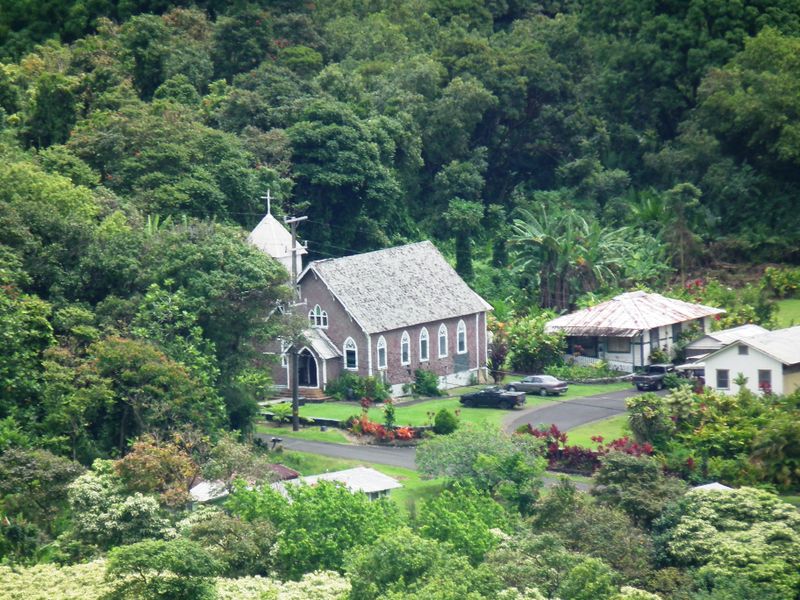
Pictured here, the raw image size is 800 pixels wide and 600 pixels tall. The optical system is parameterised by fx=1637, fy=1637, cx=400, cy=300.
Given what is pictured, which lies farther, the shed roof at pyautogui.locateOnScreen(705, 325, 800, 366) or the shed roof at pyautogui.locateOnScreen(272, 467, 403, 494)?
the shed roof at pyautogui.locateOnScreen(705, 325, 800, 366)

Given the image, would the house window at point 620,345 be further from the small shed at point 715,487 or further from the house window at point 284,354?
the small shed at point 715,487

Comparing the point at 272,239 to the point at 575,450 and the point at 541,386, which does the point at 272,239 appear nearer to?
the point at 541,386

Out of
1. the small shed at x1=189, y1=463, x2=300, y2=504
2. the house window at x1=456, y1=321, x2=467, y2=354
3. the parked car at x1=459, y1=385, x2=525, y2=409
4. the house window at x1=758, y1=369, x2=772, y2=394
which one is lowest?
the small shed at x1=189, y1=463, x2=300, y2=504

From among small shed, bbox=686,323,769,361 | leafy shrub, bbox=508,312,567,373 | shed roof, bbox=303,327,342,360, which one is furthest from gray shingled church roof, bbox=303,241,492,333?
small shed, bbox=686,323,769,361

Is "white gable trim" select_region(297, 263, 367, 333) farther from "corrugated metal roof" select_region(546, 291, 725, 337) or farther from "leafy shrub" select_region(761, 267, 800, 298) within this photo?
"leafy shrub" select_region(761, 267, 800, 298)

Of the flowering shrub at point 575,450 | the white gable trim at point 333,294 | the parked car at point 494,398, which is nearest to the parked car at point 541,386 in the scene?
the parked car at point 494,398

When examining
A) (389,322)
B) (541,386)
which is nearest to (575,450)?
(541,386)

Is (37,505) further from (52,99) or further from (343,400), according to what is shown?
(52,99)
